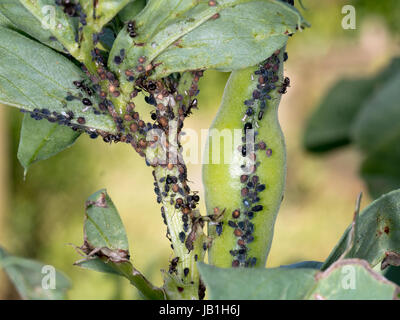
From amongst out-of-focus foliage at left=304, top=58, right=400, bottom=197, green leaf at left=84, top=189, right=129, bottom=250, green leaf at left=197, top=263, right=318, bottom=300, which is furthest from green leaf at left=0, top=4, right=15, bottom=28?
out-of-focus foliage at left=304, top=58, right=400, bottom=197

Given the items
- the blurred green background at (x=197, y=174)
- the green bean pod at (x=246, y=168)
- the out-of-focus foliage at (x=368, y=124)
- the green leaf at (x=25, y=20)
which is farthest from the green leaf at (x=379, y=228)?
the blurred green background at (x=197, y=174)

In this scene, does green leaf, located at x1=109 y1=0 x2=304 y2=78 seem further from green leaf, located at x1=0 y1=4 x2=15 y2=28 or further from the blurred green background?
the blurred green background

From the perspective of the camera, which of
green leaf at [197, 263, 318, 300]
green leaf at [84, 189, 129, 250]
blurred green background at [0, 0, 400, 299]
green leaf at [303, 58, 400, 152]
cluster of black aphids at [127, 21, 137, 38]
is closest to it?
green leaf at [197, 263, 318, 300]

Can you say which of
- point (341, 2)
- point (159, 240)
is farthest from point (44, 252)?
point (341, 2)

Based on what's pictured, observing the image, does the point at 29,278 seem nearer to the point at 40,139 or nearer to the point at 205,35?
the point at 40,139

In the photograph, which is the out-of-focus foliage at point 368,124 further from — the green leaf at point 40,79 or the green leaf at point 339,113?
the green leaf at point 40,79

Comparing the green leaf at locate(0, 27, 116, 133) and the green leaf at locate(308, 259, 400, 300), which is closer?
the green leaf at locate(308, 259, 400, 300)
